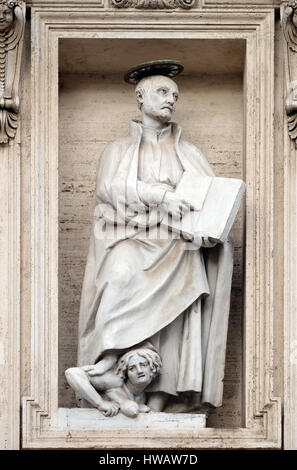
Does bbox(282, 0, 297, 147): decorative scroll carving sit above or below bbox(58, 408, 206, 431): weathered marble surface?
above

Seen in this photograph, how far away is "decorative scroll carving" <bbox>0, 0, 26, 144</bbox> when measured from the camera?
18047 mm

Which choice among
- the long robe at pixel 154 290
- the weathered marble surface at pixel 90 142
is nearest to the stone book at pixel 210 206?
the long robe at pixel 154 290

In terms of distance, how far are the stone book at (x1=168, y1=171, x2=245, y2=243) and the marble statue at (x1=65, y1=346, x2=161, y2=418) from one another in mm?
760

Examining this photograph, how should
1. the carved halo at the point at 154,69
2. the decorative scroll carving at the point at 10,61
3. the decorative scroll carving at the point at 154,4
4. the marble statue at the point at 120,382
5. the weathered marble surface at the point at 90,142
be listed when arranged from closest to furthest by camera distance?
the marble statue at the point at 120,382 → the decorative scroll carving at the point at 10,61 → the carved halo at the point at 154,69 → the decorative scroll carving at the point at 154,4 → the weathered marble surface at the point at 90,142

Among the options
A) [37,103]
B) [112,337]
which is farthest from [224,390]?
[37,103]

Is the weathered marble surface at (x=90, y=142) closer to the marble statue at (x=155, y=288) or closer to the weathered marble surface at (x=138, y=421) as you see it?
the marble statue at (x=155, y=288)

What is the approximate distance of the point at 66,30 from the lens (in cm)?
1830

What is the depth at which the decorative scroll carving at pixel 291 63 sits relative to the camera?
1808 centimetres

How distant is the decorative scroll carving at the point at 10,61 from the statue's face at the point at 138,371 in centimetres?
157

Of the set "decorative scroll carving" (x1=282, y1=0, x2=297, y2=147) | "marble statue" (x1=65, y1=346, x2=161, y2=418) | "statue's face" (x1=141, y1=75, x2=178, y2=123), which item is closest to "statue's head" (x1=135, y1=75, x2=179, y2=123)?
"statue's face" (x1=141, y1=75, x2=178, y2=123)

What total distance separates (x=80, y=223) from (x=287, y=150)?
140 centimetres

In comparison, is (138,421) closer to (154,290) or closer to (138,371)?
(138,371)

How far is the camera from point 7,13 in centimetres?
1808

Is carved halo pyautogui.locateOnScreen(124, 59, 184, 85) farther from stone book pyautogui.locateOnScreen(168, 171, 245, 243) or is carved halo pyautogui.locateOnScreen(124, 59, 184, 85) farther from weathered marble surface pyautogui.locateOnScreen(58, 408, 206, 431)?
weathered marble surface pyautogui.locateOnScreen(58, 408, 206, 431)
